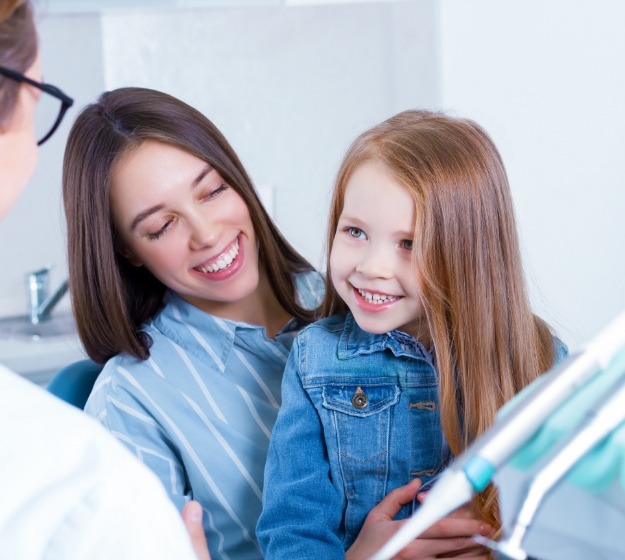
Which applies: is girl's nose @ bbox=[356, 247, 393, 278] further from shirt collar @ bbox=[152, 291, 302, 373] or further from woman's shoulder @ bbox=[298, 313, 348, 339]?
shirt collar @ bbox=[152, 291, 302, 373]

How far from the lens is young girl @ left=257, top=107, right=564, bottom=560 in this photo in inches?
50.2

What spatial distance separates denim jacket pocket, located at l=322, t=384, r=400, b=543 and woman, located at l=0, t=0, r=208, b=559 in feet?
1.92

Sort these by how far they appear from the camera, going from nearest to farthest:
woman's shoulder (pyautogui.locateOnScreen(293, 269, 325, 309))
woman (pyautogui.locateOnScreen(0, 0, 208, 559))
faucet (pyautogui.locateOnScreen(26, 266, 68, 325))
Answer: woman (pyautogui.locateOnScreen(0, 0, 208, 559)) < woman's shoulder (pyautogui.locateOnScreen(293, 269, 325, 309)) < faucet (pyautogui.locateOnScreen(26, 266, 68, 325))

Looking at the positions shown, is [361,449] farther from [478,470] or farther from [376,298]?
[478,470]

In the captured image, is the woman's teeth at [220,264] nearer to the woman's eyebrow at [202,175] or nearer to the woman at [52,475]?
the woman's eyebrow at [202,175]

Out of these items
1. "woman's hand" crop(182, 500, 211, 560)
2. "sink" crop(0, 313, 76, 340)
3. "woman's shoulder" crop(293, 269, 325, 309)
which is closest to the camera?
"woman's hand" crop(182, 500, 211, 560)

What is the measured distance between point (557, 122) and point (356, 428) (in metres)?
1.83

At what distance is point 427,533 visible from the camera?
1305 mm

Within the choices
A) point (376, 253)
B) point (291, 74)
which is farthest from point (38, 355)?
point (376, 253)

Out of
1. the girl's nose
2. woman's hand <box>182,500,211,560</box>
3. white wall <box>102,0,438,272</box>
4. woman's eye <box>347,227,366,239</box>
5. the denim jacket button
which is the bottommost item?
woman's hand <box>182,500,211,560</box>

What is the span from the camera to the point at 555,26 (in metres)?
2.85

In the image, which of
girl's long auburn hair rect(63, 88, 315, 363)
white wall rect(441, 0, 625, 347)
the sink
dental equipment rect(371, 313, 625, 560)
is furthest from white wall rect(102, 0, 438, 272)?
dental equipment rect(371, 313, 625, 560)

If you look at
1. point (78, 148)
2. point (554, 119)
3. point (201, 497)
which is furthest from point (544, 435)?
point (554, 119)

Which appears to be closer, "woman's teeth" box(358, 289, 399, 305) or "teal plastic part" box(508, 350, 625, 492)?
"teal plastic part" box(508, 350, 625, 492)
